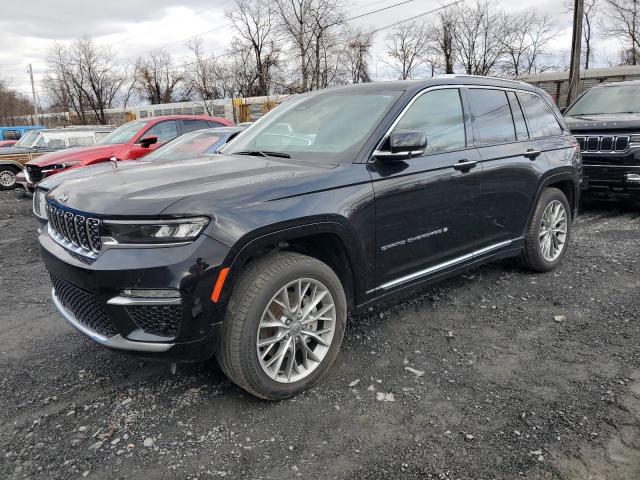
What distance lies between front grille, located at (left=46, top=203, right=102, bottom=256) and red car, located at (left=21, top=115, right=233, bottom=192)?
534cm

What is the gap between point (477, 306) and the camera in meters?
4.23

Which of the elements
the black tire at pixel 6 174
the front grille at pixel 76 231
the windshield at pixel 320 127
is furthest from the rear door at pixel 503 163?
the black tire at pixel 6 174

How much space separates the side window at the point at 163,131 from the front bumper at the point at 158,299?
7769 millimetres

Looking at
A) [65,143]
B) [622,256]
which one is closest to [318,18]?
[65,143]

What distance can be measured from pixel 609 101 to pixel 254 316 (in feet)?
27.4

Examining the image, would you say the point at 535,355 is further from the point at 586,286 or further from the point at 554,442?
the point at 586,286

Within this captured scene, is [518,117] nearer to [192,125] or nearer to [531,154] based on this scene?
[531,154]

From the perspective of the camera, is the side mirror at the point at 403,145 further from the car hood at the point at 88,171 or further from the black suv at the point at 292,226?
the car hood at the point at 88,171

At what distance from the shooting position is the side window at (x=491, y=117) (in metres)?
4.00

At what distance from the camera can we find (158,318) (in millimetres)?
2465

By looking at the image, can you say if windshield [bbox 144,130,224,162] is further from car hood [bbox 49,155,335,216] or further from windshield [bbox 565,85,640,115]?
windshield [bbox 565,85,640,115]

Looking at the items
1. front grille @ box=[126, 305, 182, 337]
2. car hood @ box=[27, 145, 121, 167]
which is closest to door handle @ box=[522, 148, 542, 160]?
front grille @ box=[126, 305, 182, 337]

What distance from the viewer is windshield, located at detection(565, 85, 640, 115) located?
8.16m

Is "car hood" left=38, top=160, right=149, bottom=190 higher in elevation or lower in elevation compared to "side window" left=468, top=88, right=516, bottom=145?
lower
